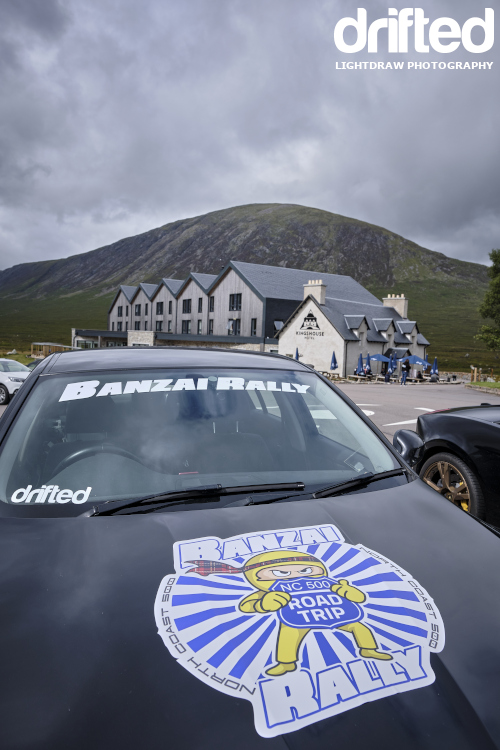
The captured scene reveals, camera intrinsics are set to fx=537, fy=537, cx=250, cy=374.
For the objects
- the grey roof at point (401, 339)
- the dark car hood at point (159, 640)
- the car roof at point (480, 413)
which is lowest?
the dark car hood at point (159, 640)

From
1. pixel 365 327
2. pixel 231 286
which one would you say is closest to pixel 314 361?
pixel 365 327

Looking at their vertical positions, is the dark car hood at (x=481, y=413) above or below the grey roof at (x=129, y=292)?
below

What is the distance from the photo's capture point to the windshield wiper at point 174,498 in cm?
Answer: 199

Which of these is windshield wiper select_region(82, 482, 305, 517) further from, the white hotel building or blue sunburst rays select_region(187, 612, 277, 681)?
the white hotel building

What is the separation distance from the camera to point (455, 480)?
192 inches

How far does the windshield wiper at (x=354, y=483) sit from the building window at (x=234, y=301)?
2172 inches

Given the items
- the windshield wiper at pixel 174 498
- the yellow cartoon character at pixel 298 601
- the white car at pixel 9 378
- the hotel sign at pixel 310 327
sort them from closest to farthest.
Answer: the yellow cartoon character at pixel 298 601, the windshield wiper at pixel 174 498, the white car at pixel 9 378, the hotel sign at pixel 310 327

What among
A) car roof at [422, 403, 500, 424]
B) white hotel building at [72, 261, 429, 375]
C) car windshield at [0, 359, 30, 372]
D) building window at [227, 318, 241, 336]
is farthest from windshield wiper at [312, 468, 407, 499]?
building window at [227, 318, 241, 336]

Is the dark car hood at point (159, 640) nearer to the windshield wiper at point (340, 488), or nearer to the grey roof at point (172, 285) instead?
the windshield wiper at point (340, 488)

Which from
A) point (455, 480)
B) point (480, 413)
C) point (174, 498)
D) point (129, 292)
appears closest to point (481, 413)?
point (480, 413)

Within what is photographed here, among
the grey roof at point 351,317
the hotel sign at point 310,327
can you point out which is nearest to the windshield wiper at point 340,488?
the grey roof at point 351,317

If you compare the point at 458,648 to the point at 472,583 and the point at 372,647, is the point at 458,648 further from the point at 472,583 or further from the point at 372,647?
the point at 472,583

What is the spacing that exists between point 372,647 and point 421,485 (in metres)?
1.17

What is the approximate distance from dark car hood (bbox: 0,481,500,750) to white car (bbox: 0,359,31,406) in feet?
51.6
